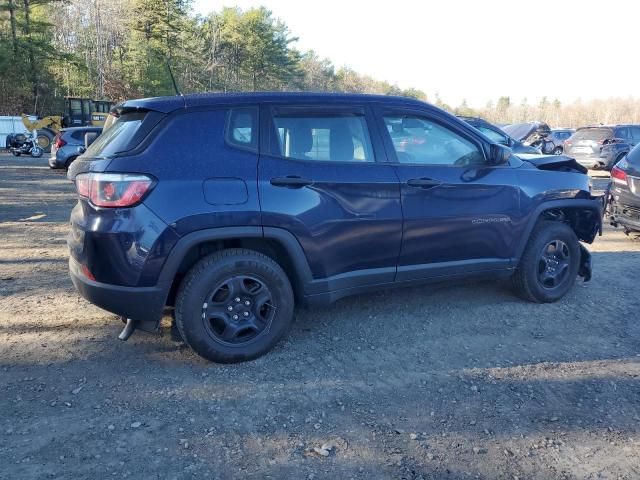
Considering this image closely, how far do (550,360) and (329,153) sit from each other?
7.30 ft

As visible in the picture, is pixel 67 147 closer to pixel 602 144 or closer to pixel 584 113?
pixel 602 144

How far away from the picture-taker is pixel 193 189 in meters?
3.43

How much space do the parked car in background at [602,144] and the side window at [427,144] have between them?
598 inches

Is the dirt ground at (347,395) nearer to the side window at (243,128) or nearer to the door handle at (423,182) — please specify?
the door handle at (423,182)

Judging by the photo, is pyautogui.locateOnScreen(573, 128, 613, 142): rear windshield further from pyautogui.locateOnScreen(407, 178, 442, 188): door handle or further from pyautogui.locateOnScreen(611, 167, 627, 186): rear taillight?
pyautogui.locateOnScreen(407, 178, 442, 188): door handle

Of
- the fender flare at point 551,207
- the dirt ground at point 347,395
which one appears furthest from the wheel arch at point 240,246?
the fender flare at point 551,207

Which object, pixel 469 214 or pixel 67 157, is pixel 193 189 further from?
pixel 67 157

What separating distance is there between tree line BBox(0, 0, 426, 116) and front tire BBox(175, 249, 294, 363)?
41.1m

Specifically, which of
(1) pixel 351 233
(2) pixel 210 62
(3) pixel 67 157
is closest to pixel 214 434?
(1) pixel 351 233

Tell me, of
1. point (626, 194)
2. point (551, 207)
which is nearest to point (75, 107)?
point (626, 194)

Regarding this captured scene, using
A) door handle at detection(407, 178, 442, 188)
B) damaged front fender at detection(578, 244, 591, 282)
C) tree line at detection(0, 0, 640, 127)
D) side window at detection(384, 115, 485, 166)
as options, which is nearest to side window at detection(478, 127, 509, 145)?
damaged front fender at detection(578, 244, 591, 282)

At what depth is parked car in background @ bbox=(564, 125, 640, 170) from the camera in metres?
17.5

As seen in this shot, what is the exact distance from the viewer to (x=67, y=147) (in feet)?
55.0

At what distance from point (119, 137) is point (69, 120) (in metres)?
28.9
